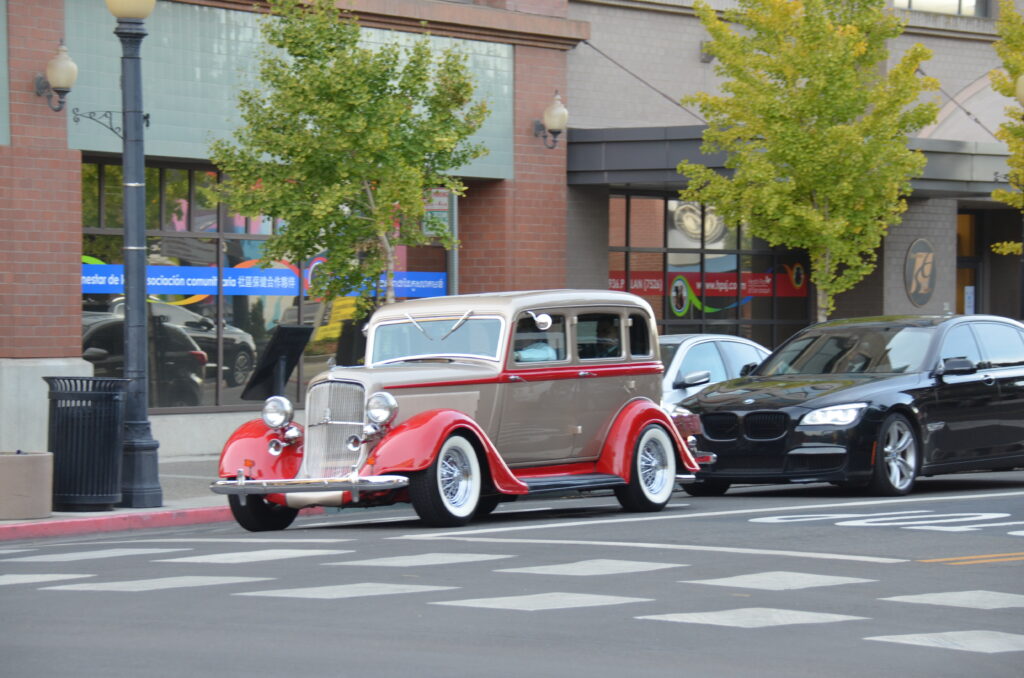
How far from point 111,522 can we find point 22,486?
795 millimetres

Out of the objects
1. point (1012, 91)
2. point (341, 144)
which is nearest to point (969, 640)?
point (341, 144)

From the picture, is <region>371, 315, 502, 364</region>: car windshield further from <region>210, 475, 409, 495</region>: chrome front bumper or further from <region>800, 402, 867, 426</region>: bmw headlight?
<region>800, 402, 867, 426</region>: bmw headlight

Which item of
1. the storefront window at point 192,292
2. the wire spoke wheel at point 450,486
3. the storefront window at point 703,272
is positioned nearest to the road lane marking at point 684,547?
the wire spoke wheel at point 450,486

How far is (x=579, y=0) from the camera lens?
26.5 meters

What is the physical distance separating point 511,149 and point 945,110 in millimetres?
10328

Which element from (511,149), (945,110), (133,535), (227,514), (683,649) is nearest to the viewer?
(683,649)

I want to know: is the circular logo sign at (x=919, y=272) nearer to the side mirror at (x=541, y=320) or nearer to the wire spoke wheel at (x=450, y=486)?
the side mirror at (x=541, y=320)

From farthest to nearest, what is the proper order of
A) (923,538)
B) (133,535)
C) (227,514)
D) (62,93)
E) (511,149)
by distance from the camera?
(511,149) < (62,93) < (227,514) < (133,535) < (923,538)

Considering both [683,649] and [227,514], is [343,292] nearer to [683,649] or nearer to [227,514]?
[227,514]

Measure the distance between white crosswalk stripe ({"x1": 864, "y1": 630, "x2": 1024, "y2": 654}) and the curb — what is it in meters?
8.20

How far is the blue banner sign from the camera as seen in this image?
69.0 feet

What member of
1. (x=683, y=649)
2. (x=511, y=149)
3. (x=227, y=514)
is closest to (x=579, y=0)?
(x=511, y=149)

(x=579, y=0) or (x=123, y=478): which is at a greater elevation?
(x=579, y=0)

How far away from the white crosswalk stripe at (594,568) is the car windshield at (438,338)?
3549mm
